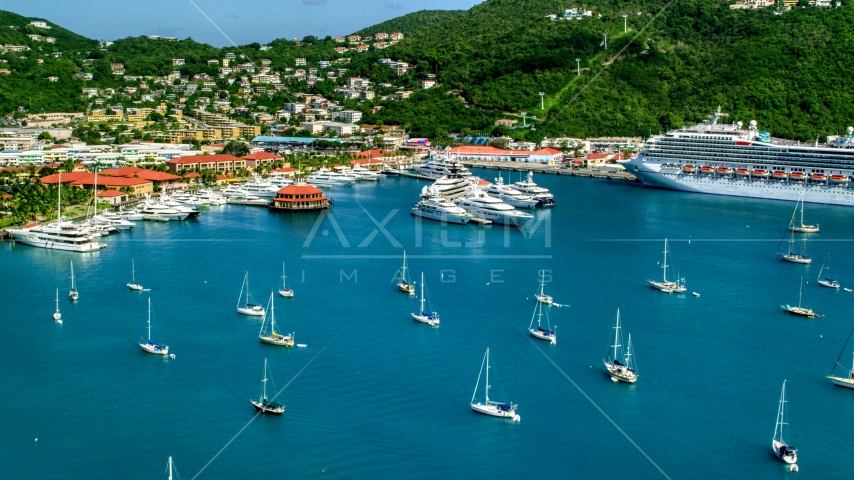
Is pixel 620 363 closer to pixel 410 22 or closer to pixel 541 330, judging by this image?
pixel 541 330

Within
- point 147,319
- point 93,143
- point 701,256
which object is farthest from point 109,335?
point 93,143

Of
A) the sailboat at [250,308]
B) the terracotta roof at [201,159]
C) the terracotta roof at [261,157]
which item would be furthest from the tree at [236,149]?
the sailboat at [250,308]

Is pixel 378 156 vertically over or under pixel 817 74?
under

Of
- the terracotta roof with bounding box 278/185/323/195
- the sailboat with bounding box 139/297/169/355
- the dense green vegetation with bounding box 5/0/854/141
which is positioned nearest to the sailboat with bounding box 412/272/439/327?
the sailboat with bounding box 139/297/169/355

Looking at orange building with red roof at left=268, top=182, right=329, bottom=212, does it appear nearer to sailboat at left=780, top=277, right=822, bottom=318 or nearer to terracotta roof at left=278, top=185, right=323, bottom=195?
terracotta roof at left=278, top=185, right=323, bottom=195

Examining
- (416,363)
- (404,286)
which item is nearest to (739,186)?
(404,286)

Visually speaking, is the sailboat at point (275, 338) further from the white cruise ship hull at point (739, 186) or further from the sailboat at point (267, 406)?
the white cruise ship hull at point (739, 186)

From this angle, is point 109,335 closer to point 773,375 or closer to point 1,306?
point 1,306
